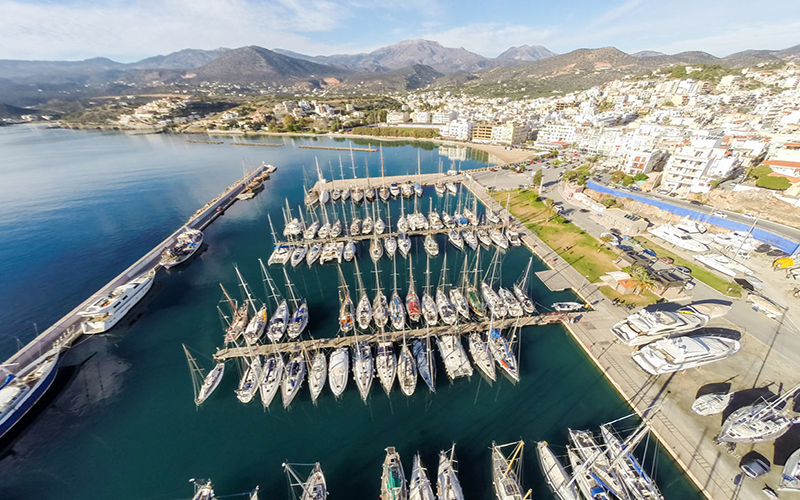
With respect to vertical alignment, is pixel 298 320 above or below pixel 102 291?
below

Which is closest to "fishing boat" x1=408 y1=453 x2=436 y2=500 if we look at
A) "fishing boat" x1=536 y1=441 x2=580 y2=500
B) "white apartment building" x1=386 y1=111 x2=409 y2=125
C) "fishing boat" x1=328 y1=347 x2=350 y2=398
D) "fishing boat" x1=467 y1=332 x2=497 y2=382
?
"fishing boat" x1=536 y1=441 x2=580 y2=500

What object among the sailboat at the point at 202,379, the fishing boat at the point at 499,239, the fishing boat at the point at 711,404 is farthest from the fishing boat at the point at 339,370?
the fishing boat at the point at 499,239

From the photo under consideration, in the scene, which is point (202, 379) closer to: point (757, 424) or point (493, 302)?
point (493, 302)

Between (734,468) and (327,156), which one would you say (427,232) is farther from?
(327,156)

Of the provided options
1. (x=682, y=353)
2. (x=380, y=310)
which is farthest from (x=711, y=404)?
(x=380, y=310)

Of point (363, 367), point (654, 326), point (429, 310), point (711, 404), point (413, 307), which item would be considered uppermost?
point (654, 326)

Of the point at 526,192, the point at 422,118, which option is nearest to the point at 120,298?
the point at 526,192
